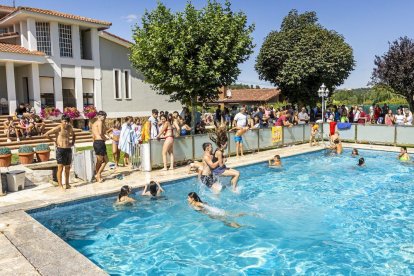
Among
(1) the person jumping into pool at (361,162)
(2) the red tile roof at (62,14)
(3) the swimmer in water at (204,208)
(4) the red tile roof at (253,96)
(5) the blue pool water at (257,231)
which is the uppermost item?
(2) the red tile roof at (62,14)

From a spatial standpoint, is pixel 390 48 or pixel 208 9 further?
pixel 390 48

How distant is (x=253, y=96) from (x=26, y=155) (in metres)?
47.4

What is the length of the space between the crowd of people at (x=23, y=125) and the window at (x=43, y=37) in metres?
→ 4.24

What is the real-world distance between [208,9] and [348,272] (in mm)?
13824

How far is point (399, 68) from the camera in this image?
26188mm

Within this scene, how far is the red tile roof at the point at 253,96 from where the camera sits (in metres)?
55.3

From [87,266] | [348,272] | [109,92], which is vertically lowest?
[348,272]

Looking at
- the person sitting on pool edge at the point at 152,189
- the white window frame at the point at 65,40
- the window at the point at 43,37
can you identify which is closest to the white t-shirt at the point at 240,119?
the person sitting on pool edge at the point at 152,189

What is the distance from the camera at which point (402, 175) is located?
12.7 m

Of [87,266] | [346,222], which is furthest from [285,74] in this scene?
[87,266]

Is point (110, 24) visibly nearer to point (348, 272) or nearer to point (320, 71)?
point (320, 71)

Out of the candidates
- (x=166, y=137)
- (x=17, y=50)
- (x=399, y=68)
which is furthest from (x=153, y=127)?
(x=399, y=68)

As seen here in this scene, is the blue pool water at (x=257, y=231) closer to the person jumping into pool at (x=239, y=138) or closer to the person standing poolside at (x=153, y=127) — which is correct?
the person standing poolside at (x=153, y=127)

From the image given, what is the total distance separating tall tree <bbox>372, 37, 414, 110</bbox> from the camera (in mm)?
25969
